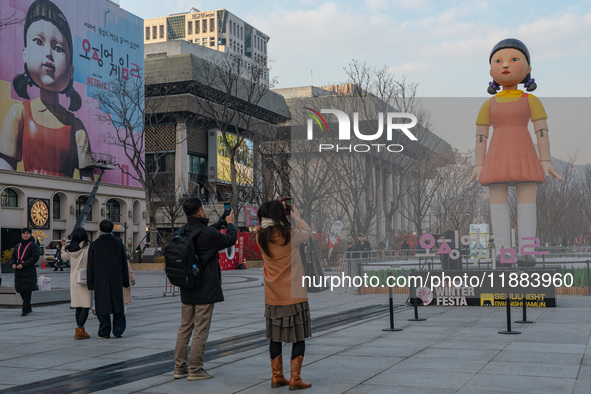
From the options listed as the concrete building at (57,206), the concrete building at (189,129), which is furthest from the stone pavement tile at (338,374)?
the concrete building at (189,129)

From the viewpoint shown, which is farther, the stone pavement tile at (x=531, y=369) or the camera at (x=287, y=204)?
the stone pavement tile at (x=531, y=369)

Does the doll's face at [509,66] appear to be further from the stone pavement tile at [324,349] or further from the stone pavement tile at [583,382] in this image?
the stone pavement tile at [583,382]

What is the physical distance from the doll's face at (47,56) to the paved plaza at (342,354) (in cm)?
4154

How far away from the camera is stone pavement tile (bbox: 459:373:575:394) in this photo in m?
6.50

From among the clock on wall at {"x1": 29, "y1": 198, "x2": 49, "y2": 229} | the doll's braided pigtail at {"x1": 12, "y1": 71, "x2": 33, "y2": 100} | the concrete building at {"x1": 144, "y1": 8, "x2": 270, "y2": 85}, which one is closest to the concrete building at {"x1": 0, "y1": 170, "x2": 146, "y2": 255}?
the clock on wall at {"x1": 29, "y1": 198, "x2": 49, "y2": 229}

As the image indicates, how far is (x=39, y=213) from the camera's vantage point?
172 ft

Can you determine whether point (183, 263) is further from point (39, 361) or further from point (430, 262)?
point (430, 262)

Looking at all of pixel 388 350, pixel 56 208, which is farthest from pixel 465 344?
pixel 56 208

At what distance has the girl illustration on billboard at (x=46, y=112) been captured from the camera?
164 ft

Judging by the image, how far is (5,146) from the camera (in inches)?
1921

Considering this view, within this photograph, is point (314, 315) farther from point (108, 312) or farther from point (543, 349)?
point (543, 349)

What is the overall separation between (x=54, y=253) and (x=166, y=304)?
1163 inches

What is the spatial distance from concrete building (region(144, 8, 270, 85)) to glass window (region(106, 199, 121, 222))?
99.9m

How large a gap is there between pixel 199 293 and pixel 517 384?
3.43 metres
